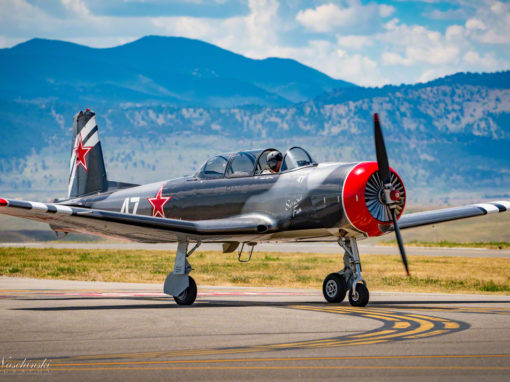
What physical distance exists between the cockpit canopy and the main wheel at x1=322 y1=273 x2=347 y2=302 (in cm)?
258

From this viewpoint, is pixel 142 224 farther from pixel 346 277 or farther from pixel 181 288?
pixel 346 277

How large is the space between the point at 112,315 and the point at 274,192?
4888 mm

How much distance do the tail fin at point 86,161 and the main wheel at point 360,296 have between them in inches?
379

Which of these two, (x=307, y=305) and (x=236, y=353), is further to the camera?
(x=307, y=305)

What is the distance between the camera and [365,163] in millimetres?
17062

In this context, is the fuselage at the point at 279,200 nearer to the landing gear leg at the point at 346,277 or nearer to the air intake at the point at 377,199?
the air intake at the point at 377,199

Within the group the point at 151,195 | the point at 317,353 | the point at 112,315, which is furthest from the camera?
the point at 151,195

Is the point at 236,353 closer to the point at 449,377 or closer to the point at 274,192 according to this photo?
the point at 449,377

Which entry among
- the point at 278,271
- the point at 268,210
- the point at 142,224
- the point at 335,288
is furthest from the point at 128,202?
the point at 278,271

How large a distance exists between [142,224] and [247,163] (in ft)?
10.1

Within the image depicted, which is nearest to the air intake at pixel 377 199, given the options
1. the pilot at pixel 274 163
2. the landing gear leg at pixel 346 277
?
the landing gear leg at pixel 346 277

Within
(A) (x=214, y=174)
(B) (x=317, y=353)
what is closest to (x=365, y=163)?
(A) (x=214, y=174)

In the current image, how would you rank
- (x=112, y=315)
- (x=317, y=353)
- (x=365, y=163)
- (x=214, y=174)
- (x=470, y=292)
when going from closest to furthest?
(x=317, y=353), (x=112, y=315), (x=365, y=163), (x=214, y=174), (x=470, y=292)

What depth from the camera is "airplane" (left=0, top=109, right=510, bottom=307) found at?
55.1 ft
